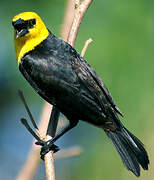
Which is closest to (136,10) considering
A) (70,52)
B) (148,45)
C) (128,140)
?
(148,45)

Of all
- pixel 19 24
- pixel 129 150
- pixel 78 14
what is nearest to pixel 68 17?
pixel 78 14

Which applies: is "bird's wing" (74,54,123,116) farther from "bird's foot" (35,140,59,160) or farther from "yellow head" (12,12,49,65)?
"bird's foot" (35,140,59,160)

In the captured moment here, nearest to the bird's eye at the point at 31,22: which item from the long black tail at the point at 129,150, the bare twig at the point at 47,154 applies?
the bare twig at the point at 47,154

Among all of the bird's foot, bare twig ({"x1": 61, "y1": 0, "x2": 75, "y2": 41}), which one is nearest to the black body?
bare twig ({"x1": 61, "y1": 0, "x2": 75, "y2": 41})

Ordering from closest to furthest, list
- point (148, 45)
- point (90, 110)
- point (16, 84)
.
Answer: point (90, 110) → point (148, 45) → point (16, 84)

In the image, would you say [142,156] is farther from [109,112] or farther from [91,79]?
[91,79]

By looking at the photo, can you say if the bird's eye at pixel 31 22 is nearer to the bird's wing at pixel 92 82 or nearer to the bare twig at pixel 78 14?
the bare twig at pixel 78 14

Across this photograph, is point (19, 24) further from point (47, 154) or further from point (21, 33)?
point (47, 154)
